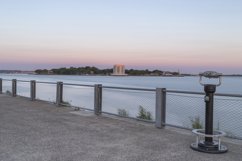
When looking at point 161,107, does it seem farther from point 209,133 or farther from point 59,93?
point 59,93

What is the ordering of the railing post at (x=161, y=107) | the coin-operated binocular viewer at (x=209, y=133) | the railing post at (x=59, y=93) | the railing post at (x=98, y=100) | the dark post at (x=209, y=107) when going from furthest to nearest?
the railing post at (x=59, y=93), the railing post at (x=98, y=100), the railing post at (x=161, y=107), the dark post at (x=209, y=107), the coin-operated binocular viewer at (x=209, y=133)

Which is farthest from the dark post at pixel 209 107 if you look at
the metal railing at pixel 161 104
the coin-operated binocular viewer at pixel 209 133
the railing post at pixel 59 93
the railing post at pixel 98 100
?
the railing post at pixel 59 93

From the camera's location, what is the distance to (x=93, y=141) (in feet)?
24.7

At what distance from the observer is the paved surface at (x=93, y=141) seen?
628cm

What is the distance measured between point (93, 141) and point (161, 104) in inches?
99.9

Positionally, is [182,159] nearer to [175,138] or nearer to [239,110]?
[175,138]

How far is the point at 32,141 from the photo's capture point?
7.49m

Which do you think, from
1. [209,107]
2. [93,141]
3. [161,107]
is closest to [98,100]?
[161,107]

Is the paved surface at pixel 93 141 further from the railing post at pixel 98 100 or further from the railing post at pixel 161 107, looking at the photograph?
the railing post at pixel 98 100

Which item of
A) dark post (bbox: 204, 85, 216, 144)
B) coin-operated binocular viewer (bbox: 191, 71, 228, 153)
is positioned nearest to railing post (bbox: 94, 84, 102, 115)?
coin-operated binocular viewer (bbox: 191, 71, 228, 153)

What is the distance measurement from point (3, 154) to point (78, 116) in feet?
17.6

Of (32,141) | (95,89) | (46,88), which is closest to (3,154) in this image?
(32,141)

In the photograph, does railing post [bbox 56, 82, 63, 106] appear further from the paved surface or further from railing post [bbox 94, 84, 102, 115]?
the paved surface

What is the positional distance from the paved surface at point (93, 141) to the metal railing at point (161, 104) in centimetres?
93
